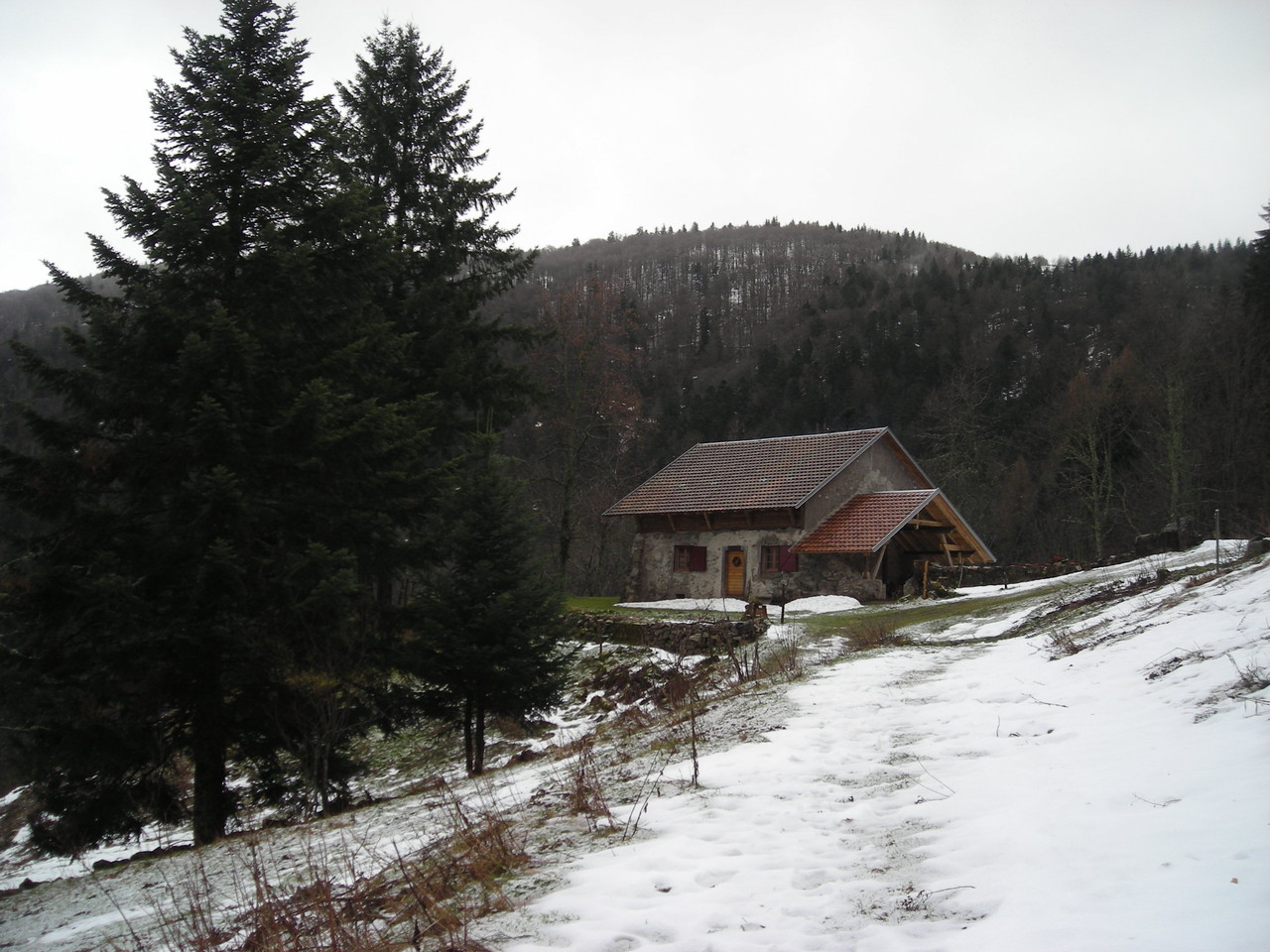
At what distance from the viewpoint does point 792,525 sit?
26891 mm

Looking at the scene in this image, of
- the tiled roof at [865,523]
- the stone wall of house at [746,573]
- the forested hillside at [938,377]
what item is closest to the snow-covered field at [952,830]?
the forested hillside at [938,377]

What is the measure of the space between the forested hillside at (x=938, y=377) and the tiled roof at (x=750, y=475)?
9.45ft

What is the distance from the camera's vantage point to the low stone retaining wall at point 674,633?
651 inches

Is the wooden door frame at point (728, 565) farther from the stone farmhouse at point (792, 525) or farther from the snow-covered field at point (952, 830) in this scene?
the snow-covered field at point (952, 830)

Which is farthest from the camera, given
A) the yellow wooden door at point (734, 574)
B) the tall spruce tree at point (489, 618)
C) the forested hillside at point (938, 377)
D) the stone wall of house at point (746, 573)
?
the forested hillside at point (938, 377)

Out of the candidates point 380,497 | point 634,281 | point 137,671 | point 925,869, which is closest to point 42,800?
point 137,671

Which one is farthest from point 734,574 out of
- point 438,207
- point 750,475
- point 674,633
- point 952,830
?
point 952,830

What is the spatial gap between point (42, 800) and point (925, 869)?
1110cm

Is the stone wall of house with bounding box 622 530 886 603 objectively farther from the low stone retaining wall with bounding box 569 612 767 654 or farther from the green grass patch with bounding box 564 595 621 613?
the low stone retaining wall with bounding box 569 612 767 654

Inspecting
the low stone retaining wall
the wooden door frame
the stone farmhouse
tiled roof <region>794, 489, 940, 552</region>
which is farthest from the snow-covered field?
the wooden door frame

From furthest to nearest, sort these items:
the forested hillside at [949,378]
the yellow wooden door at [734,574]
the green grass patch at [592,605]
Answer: the forested hillside at [949,378] < the yellow wooden door at [734,574] < the green grass patch at [592,605]

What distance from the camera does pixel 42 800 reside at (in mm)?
10500

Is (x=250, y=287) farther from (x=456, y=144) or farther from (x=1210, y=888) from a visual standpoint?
(x=1210, y=888)

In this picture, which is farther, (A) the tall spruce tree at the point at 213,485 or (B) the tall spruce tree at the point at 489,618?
(B) the tall spruce tree at the point at 489,618
